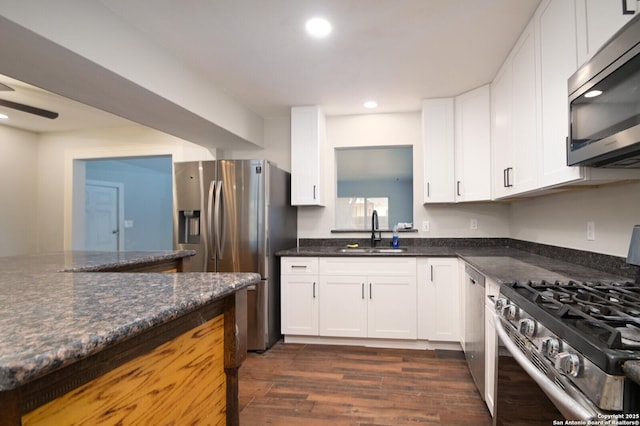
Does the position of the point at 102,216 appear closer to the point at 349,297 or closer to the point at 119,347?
the point at 349,297

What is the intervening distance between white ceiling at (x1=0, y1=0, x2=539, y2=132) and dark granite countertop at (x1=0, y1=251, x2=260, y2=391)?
1480 millimetres

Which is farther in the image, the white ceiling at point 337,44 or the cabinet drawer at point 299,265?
the cabinet drawer at point 299,265

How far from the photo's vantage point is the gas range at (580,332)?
814 millimetres

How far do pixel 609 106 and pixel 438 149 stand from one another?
85.4 inches

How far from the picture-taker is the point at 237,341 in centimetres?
122

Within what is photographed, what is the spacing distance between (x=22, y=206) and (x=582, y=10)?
5.46m

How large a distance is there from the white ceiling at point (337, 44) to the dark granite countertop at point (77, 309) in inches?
58.2

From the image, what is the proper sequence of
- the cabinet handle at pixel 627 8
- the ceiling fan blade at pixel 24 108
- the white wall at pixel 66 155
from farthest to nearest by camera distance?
1. the white wall at pixel 66 155
2. the ceiling fan blade at pixel 24 108
3. the cabinet handle at pixel 627 8

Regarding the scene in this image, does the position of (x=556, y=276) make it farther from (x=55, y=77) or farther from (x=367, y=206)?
(x=367, y=206)

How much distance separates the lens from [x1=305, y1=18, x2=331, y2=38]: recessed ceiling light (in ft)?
6.79

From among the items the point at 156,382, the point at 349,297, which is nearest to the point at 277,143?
the point at 349,297

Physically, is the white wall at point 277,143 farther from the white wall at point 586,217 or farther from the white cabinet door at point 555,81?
the white cabinet door at point 555,81

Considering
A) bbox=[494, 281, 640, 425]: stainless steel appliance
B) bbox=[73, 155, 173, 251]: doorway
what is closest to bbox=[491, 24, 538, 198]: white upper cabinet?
bbox=[494, 281, 640, 425]: stainless steel appliance

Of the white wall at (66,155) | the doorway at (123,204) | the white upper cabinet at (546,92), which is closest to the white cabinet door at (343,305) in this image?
the white upper cabinet at (546,92)
